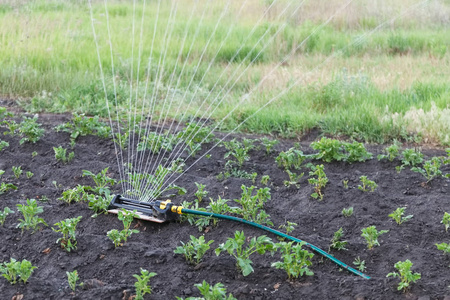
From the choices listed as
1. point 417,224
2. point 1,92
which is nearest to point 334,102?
point 417,224

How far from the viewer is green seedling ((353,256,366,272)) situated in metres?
3.10

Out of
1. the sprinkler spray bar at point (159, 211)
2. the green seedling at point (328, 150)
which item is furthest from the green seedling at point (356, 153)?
the sprinkler spray bar at point (159, 211)

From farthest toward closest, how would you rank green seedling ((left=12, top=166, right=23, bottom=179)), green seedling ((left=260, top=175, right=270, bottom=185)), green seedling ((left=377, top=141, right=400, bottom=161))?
green seedling ((left=377, top=141, right=400, bottom=161)) < green seedling ((left=12, top=166, right=23, bottom=179)) < green seedling ((left=260, top=175, right=270, bottom=185))

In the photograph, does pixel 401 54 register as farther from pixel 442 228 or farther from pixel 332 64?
pixel 442 228

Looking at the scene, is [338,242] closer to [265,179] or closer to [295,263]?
[295,263]

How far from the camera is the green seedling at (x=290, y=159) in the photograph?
4473mm

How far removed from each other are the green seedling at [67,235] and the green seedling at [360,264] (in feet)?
4.90

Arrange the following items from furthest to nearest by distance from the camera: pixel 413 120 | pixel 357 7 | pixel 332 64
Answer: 1. pixel 357 7
2. pixel 332 64
3. pixel 413 120

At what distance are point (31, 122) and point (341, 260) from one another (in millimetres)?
3049

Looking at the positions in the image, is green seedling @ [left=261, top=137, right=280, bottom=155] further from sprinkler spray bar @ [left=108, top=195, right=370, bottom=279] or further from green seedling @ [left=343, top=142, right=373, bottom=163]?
sprinkler spray bar @ [left=108, top=195, right=370, bottom=279]

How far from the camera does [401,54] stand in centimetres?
898

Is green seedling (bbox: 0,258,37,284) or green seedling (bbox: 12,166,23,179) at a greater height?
green seedling (bbox: 0,258,37,284)

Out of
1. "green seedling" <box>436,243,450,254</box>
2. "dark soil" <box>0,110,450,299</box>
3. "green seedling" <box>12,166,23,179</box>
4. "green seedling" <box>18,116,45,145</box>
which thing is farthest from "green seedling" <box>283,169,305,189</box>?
"green seedling" <box>18,116,45,145</box>

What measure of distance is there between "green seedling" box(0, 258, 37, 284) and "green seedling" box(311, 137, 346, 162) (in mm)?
2452
